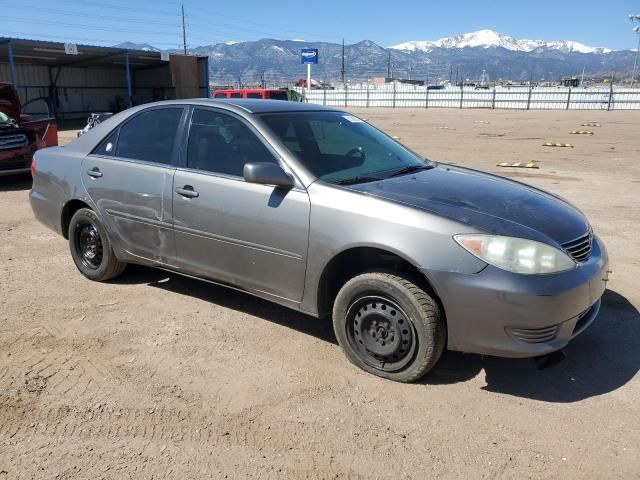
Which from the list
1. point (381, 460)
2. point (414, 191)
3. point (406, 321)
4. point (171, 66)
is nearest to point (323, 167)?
point (414, 191)

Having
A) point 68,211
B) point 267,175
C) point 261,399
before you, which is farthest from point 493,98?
point 261,399

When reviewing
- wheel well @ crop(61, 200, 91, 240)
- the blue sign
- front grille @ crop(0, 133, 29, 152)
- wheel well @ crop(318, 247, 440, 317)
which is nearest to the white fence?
the blue sign

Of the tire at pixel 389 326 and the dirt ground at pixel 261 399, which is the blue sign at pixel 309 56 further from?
the tire at pixel 389 326

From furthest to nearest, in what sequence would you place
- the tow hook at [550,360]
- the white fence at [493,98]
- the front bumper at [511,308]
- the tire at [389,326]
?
the white fence at [493,98], the tow hook at [550,360], the tire at [389,326], the front bumper at [511,308]

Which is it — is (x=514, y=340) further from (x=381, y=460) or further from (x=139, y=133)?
(x=139, y=133)

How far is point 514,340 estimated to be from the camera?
9.59ft

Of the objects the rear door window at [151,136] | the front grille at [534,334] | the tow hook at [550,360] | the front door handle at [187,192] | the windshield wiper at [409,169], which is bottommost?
the tow hook at [550,360]

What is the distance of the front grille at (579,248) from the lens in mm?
3104

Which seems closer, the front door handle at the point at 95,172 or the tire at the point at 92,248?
the front door handle at the point at 95,172

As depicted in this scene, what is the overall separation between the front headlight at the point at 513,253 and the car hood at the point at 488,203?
6 centimetres

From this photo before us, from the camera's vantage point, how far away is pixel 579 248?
10.5ft

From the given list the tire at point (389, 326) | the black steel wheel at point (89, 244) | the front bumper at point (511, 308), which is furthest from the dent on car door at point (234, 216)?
the black steel wheel at point (89, 244)

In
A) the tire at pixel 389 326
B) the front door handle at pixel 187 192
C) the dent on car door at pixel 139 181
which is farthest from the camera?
the dent on car door at pixel 139 181

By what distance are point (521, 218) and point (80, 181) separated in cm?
368
